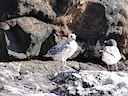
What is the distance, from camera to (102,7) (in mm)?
10242

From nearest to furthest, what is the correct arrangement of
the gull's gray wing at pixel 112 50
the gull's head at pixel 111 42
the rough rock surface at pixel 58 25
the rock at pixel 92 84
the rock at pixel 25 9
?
the rock at pixel 92 84 → the gull's gray wing at pixel 112 50 → the rock at pixel 25 9 → the rough rock surface at pixel 58 25 → the gull's head at pixel 111 42

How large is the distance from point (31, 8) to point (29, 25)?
1.33 feet

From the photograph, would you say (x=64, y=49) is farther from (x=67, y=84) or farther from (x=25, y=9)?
(x=67, y=84)

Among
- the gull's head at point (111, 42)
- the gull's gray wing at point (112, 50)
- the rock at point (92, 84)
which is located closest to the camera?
the rock at point (92, 84)

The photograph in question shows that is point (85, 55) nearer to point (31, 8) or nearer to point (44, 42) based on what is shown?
point (44, 42)

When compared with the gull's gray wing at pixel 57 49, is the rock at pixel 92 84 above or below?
below

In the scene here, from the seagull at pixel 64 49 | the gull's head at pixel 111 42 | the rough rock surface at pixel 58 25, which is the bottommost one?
Result: the seagull at pixel 64 49

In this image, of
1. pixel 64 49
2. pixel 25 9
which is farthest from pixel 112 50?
pixel 25 9

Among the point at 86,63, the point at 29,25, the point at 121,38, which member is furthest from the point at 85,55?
the point at 29,25

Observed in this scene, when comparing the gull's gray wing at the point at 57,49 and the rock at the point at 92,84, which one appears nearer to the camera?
the rock at the point at 92,84

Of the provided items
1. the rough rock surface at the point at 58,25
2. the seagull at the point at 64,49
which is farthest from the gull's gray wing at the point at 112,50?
the rough rock surface at the point at 58,25

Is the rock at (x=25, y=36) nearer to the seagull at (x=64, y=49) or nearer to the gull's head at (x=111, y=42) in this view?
the seagull at (x=64, y=49)

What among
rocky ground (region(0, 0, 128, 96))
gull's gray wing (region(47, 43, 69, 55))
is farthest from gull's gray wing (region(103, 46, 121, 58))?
gull's gray wing (region(47, 43, 69, 55))

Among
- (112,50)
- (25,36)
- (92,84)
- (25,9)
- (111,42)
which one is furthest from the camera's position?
(111,42)
